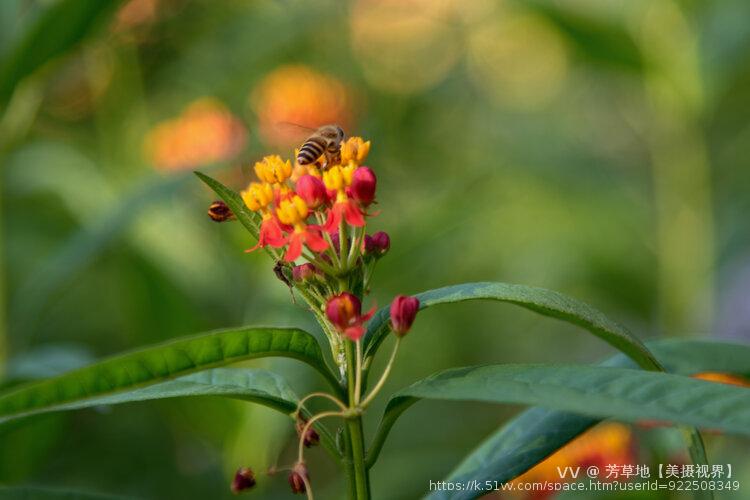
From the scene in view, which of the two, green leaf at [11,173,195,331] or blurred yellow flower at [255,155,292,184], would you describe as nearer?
blurred yellow flower at [255,155,292,184]

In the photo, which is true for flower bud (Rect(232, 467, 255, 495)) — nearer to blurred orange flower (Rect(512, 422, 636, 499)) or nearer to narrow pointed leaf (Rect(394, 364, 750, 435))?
narrow pointed leaf (Rect(394, 364, 750, 435))

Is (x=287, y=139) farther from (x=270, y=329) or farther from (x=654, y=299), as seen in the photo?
(x=270, y=329)

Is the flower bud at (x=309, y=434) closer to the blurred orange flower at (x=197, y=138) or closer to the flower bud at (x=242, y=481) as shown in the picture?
the flower bud at (x=242, y=481)

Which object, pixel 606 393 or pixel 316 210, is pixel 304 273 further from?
pixel 606 393

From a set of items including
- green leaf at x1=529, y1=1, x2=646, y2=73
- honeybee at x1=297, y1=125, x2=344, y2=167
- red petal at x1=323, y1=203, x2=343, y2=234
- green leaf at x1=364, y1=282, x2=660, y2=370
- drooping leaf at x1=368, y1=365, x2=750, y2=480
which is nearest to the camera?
drooping leaf at x1=368, y1=365, x2=750, y2=480

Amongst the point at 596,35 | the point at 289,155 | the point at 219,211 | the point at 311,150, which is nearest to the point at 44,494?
the point at 219,211

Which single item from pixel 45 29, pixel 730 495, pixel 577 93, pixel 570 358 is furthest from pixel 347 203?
pixel 577 93

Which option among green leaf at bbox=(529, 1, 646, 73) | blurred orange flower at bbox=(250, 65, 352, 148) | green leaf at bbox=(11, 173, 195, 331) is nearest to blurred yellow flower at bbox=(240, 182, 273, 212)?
green leaf at bbox=(11, 173, 195, 331)

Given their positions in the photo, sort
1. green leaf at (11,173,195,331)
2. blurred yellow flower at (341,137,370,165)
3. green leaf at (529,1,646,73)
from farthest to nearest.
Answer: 1. green leaf at (529,1,646,73)
2. green leaf at (11,173,195,331)
3. blurred yellow flower at (341,137,370,165)
